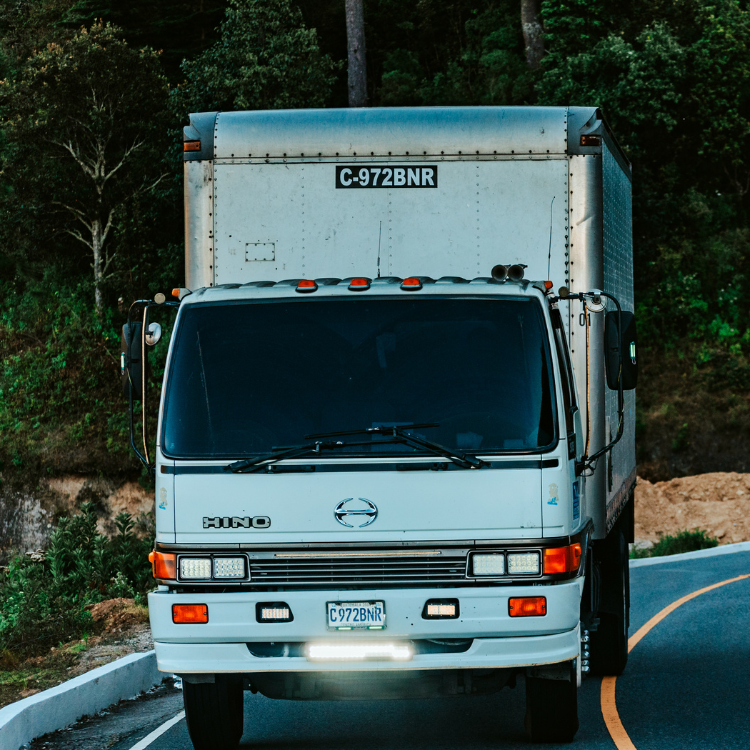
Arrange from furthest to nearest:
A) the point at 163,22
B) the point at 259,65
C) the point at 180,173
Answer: the point at 163,22, the point at 180,173, the point at 259,65

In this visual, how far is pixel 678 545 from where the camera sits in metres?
23.5

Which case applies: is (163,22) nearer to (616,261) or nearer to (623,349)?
(616,261)

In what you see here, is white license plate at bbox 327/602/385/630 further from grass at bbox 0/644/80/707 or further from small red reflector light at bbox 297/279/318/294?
grass at bbox 0/644/80/707

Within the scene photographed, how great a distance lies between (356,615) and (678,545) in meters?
18.2

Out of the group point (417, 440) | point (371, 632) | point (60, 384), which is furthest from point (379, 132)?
point (60, 384)

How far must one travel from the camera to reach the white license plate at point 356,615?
251 inches

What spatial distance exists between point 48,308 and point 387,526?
3483cm

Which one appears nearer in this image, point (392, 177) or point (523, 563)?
point (523, 563)

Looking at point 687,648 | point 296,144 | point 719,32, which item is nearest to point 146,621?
point 687,648

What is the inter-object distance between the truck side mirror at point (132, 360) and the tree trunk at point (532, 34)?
3336 cm

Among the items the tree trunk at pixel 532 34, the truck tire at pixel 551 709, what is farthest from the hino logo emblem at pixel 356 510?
the tree trunk at pixel 532 34

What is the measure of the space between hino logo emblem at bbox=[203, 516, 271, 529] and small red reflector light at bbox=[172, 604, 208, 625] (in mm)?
424

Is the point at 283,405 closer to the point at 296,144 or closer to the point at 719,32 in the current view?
the point at 296,144

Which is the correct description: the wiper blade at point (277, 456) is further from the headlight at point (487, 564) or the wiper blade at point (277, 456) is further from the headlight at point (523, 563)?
the headlight at point (523, 563)
